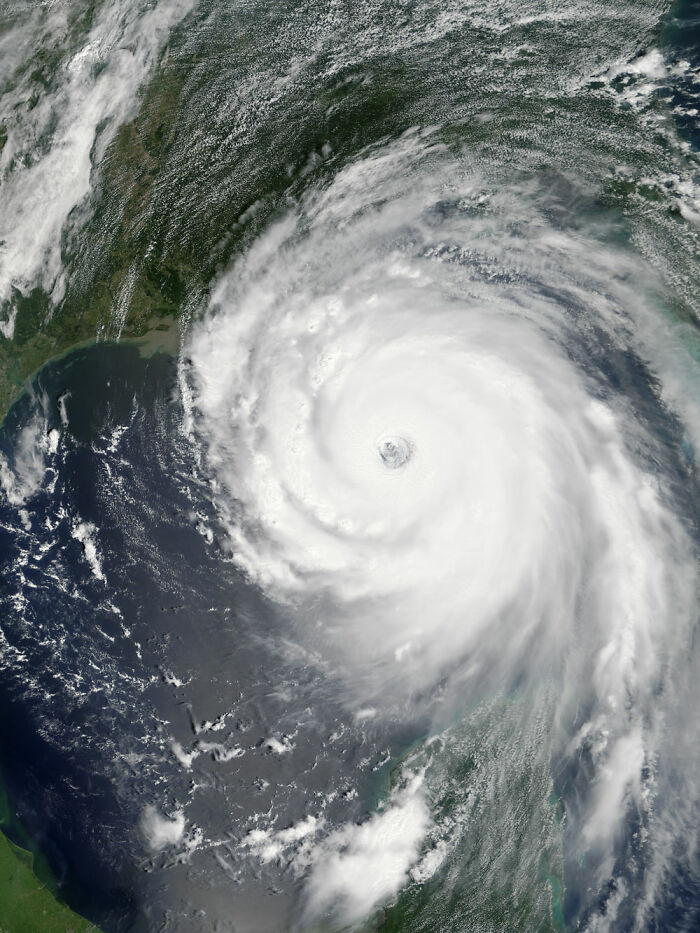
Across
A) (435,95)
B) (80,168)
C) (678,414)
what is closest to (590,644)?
(678,414)

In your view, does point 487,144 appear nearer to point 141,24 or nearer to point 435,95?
point 435,95

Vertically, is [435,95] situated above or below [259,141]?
above

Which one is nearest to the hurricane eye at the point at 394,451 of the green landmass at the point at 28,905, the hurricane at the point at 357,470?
the hurricane at the point at 357,470

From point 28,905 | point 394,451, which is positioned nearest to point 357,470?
point 394,451

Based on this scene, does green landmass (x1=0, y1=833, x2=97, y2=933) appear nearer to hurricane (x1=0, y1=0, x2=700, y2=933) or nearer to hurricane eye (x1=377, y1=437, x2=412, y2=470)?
hurricane (x1=0, y1=0, x2=700, y2=933)

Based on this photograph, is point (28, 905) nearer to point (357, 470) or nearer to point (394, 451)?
point (357, 470)

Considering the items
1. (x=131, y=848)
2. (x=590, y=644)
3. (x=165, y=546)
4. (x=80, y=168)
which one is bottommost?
(x=131, y=848)
